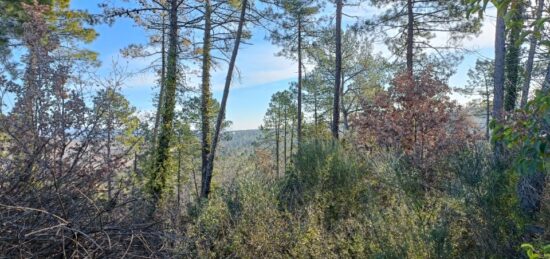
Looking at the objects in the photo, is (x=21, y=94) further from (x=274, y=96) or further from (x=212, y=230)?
(x=274, y=96)

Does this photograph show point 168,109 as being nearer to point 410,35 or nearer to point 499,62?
point 410,35

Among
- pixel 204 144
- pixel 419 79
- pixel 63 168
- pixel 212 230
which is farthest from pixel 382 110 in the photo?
pixel 63 168

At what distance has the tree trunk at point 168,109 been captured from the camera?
1001 centimetres

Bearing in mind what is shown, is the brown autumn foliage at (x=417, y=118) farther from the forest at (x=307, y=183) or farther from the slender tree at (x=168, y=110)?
the slender tree at (x=168, y=110)

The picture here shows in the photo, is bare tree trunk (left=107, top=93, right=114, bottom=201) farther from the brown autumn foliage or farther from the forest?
the brown autumn foliage

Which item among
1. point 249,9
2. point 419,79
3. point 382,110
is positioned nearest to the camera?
point 419,79

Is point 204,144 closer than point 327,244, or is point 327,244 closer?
point 327,244

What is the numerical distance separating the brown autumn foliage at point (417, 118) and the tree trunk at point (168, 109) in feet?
18.1

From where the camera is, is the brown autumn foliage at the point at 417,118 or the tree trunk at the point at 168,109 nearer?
the brown autumn foliage at the point at 417,118

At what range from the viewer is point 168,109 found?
10.9 m

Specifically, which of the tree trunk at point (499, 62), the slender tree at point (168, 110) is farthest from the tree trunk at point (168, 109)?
the tree trunk at point (499, 62)

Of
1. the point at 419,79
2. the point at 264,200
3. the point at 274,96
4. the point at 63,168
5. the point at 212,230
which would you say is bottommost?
the point at 212,230

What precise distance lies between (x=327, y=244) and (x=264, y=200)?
4.26ft

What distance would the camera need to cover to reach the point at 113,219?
2711 mm
